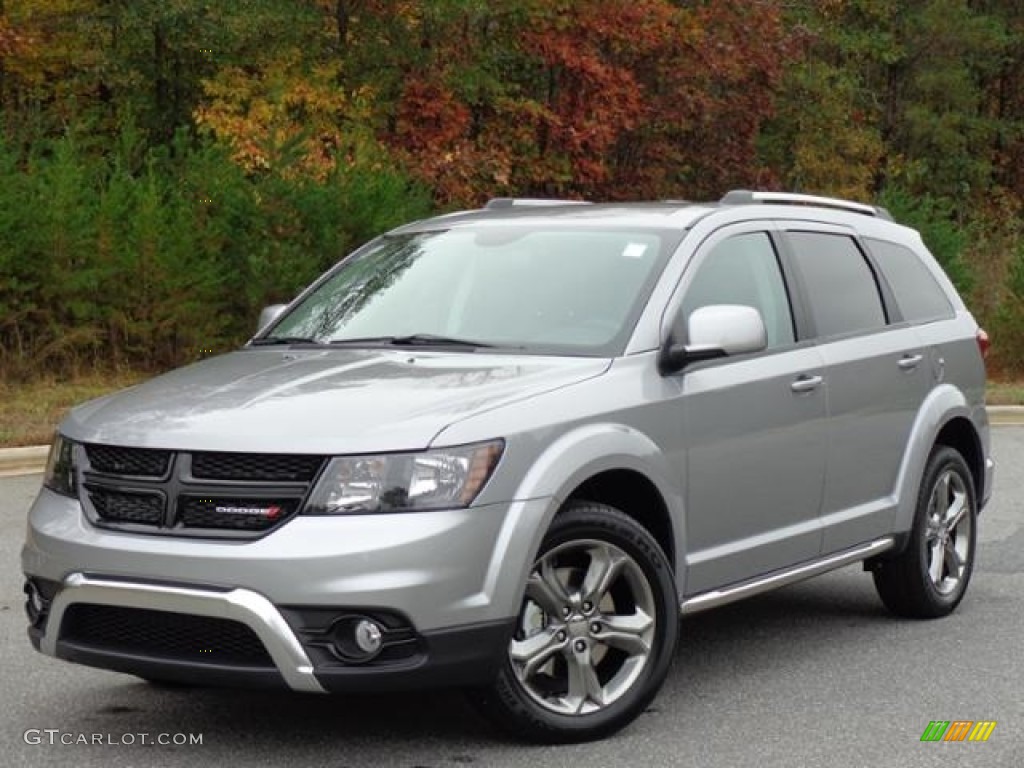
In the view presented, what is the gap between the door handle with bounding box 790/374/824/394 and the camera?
23.0 ft

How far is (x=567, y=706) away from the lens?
5840 millimetres

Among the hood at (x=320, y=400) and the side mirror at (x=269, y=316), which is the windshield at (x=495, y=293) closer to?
the side mirror at (x=269, y=316)

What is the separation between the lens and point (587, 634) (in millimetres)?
5906

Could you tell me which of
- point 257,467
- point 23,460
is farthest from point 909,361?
point 23,460

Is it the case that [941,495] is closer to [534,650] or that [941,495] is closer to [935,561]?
[935,561]

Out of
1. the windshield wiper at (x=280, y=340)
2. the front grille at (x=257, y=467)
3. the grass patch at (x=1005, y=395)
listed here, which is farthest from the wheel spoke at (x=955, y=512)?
the grass patch at (x=1005, y=395)

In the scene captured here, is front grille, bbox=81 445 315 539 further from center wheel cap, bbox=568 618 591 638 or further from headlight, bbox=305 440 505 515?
center wheel cap, bbox=568 618 591 638

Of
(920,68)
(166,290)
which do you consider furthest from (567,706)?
(920,68)

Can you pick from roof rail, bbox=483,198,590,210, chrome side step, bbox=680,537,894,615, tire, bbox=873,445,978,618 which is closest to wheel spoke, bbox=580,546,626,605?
chrome side step, bbox=680,537,894,615

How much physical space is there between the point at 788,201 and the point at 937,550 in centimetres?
171

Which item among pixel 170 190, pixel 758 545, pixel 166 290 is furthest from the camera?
pixel 170 190

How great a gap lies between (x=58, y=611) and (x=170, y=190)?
15.3 metres

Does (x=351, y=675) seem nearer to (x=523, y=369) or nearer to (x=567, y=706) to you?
(x=567, y=706)

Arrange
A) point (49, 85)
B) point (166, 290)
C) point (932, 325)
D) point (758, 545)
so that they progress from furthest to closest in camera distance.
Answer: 1. point (49, 85)
2. point (166, 290)
3. point (932, 325)
4. point (758, 545)
